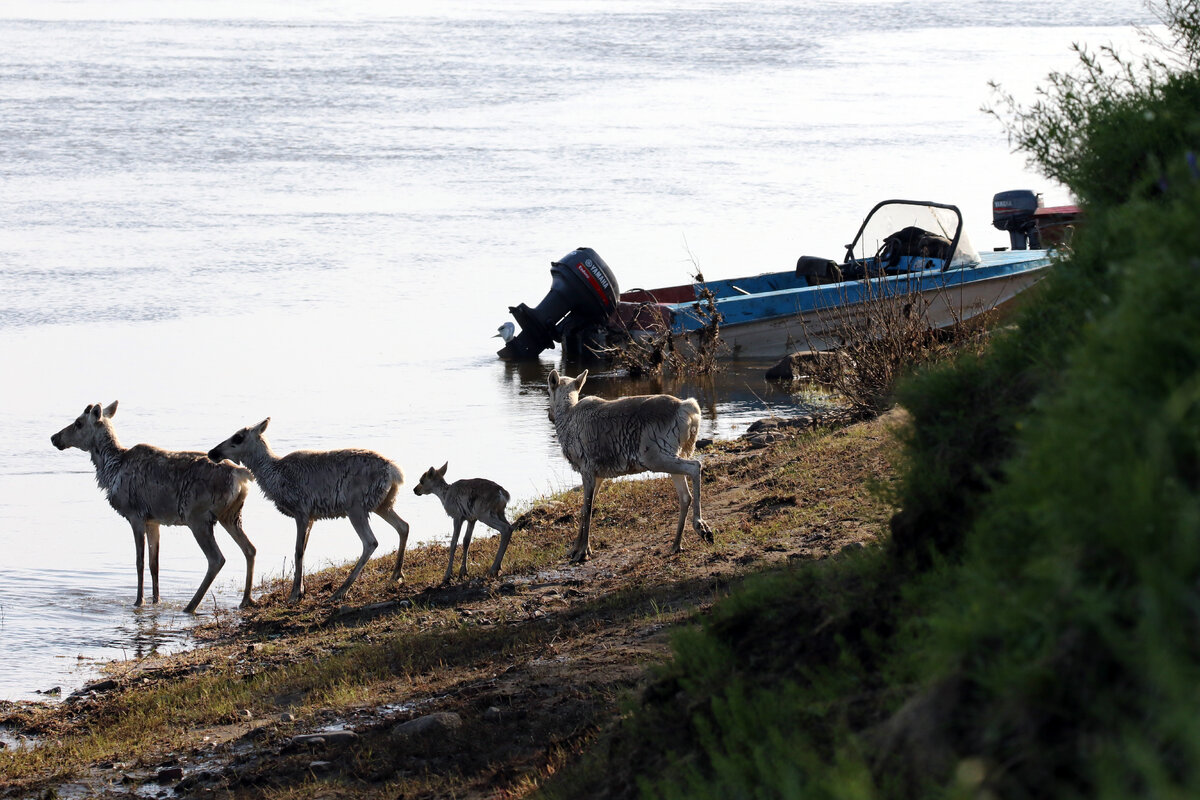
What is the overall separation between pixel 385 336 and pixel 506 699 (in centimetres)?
1907

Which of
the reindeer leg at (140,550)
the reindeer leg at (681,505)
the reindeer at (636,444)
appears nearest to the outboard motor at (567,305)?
the reindeer at (636,444)

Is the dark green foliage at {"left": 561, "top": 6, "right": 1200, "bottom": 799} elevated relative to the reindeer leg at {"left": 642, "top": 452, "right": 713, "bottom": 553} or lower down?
elevated

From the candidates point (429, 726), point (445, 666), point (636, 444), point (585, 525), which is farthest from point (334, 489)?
point (429, 726)

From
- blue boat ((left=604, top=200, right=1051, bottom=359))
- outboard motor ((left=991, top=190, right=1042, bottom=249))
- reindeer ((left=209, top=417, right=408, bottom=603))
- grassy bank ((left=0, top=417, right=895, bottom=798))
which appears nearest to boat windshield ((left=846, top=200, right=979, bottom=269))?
blue boat ((left=604, top=200, right=1051, bottom=359))

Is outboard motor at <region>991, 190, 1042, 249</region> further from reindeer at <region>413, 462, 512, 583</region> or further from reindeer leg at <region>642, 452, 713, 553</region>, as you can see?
reindeer at <region>413, 462, 512, 583</region>

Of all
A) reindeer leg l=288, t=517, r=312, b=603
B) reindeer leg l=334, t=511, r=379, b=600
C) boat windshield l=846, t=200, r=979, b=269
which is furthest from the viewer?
boat windshield l=846, t=200, r=979, b=269

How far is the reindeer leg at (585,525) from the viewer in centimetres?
1154

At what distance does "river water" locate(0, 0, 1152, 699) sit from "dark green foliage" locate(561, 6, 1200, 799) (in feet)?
23.5

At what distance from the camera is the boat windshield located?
2162 centimetres

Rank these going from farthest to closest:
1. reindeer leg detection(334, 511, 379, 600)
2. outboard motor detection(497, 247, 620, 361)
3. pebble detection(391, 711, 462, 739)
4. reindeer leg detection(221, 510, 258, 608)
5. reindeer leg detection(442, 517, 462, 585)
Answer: outboard motor detection(497, 247, 620, 361) < reindeer leg detection(221, 510, 258, 608) < reindeer leg detection(334, 511, 379, 600) < reindeer leg detection(442, 517, 462, 585) < pebble detection(391, 711, 462, 739)

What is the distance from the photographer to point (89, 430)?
13.3m

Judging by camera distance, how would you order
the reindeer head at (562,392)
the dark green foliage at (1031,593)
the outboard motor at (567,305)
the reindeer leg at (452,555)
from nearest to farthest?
the dark green foliage at (1031,593) < the reindeer leg at (452,555) < the reindeer head at (562,392) < the outboard motor at (567,305)

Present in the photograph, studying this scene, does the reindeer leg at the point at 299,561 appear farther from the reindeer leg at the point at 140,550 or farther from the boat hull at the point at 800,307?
the boat hull at the point at 800,307

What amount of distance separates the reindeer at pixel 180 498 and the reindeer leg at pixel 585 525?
323 cm
